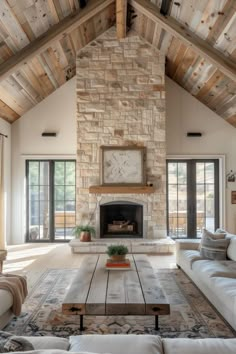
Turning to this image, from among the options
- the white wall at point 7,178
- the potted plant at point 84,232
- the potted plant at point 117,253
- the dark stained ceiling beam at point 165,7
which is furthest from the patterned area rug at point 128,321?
the dark stained ceiling beam at point 165,7

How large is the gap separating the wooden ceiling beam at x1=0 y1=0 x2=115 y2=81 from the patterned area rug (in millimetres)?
3511

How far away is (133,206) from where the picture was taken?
25.1 feet

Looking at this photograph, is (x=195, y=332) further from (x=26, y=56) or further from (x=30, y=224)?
(x=30, y=224)

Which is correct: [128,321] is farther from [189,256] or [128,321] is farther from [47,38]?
[47,38]

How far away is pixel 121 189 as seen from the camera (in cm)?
710

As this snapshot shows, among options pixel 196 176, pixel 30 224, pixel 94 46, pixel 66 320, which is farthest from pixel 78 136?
pixel 66 320

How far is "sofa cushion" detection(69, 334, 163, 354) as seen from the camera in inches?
66.2

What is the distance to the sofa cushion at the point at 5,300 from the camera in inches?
117

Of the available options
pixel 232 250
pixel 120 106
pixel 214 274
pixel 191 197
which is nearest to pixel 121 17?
pixel 120 106

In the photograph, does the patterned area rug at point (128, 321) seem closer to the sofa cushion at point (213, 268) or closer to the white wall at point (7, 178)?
the sofa cushion at point (213, 268)

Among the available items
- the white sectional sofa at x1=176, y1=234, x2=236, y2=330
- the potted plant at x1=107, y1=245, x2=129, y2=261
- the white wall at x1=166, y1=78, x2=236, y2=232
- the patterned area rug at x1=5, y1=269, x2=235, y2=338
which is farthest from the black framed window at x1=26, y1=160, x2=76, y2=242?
the potted plant at x1=107, y1=245, x2=129, y2=261

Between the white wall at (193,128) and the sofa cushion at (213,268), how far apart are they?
4.11 meters

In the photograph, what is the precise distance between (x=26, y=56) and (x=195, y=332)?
465 centimetres

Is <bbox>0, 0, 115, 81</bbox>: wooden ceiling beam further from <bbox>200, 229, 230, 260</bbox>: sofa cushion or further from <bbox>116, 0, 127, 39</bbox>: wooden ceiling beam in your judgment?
<bbox>200, 229, 230, 260</bbox>: sofa cushion
